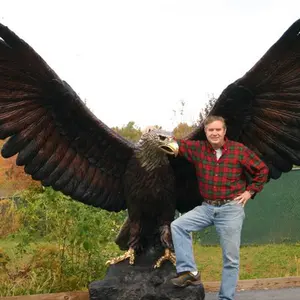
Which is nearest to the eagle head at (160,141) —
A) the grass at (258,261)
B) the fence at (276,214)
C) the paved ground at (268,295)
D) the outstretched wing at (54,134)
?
the outstretched wing at (54,134)

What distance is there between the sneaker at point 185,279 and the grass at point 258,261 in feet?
11.0

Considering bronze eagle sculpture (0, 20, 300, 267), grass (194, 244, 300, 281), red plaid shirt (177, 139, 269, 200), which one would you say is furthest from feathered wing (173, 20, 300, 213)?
grass (194, 244, 300, 281)

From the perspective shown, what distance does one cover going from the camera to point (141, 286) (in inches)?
125

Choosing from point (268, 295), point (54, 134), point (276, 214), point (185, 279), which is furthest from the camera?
point (276, 214)

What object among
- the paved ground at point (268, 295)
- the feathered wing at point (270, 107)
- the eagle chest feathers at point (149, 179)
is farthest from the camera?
the paved ground at point (268, 295)

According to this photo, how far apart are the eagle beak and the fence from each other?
602 cm

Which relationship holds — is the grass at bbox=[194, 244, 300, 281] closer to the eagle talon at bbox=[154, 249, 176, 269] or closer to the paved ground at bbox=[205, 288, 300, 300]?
the paved ground at bbox=[205, 288, 300, 300]

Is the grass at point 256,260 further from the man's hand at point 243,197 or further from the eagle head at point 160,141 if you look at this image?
the man's hand at point 243,197

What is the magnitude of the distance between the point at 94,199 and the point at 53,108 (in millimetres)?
760

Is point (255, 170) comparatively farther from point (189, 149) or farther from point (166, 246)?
point (166, 246)

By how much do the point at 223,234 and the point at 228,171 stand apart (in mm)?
384

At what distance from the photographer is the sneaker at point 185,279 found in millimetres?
3008

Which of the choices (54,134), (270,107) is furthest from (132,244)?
(270,107)

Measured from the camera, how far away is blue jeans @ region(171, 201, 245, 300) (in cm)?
286
